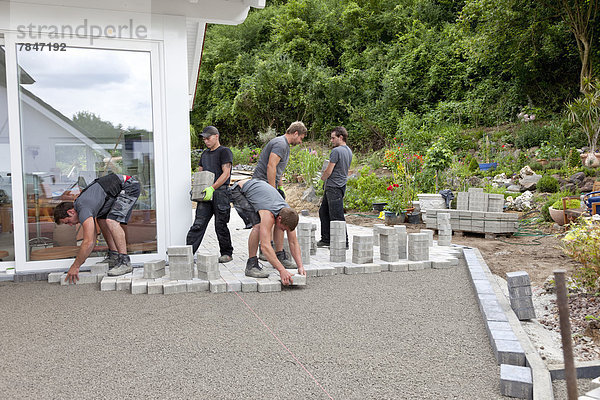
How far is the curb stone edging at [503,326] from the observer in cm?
231

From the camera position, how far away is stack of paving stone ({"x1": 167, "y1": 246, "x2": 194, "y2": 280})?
4496 mm

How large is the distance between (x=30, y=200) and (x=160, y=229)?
1.39 metres

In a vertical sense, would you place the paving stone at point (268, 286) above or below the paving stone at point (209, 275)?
below

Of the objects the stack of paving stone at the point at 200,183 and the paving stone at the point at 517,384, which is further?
the stack of paving stone at the point at 200,183

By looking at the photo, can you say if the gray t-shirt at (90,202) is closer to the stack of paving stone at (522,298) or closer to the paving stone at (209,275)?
the paving stone at (209,275)

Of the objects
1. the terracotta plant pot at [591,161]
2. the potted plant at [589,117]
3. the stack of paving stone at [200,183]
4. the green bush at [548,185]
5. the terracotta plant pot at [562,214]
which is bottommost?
the terracotta plant pot at [562,214]

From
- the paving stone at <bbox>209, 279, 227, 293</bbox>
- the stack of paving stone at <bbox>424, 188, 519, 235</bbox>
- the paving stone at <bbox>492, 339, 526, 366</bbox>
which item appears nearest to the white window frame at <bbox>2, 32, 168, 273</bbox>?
the paving stone at <bbox>209, 279, 227, 293</bbox>

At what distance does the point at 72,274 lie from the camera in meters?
4.57

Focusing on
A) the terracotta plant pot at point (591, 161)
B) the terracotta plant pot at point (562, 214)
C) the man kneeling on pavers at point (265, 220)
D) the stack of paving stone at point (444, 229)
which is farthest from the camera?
the terracotta plant pot at point (591, 161)

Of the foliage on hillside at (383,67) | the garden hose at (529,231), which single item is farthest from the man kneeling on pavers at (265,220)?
the foliage on hillside at (383,67)

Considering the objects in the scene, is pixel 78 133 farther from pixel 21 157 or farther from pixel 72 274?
pixel 72 274

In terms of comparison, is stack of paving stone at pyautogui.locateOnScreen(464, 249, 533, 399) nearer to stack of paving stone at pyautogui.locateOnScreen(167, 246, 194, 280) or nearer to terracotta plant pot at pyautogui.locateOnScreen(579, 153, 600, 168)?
stack of paving stone at pyautogui.locateOnScreen(167, 246, 194, 280)

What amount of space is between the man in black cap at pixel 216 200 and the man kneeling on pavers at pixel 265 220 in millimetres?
407

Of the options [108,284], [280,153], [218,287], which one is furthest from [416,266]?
[108,284]
